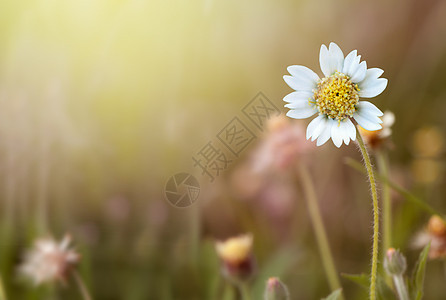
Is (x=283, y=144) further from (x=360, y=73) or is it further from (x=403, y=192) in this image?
(x=360, y=73)

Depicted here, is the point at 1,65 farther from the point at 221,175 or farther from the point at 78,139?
the point at 221,175

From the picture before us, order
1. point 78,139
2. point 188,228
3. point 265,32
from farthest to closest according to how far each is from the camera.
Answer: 1. point 265,32
2. point 78,139
3. point 188,228

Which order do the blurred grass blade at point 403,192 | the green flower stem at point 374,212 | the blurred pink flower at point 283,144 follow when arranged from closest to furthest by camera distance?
the green flower stem at point 374,212
the blurred grass blade at point 403,192
the blurred pink flower at point 283,144

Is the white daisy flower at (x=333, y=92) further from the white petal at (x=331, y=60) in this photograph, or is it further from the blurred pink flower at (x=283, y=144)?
the blurred pink flower at (x=283, y=144)

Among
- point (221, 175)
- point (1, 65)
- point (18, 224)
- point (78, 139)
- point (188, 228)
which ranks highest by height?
point (1, 65)

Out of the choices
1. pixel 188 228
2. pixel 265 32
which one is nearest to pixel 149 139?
pixel 188 228

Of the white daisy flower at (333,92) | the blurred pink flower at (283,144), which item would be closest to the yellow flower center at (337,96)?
the white daisy flower at (333,92)

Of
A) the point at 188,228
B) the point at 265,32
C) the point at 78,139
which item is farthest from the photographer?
the point at 265,32
